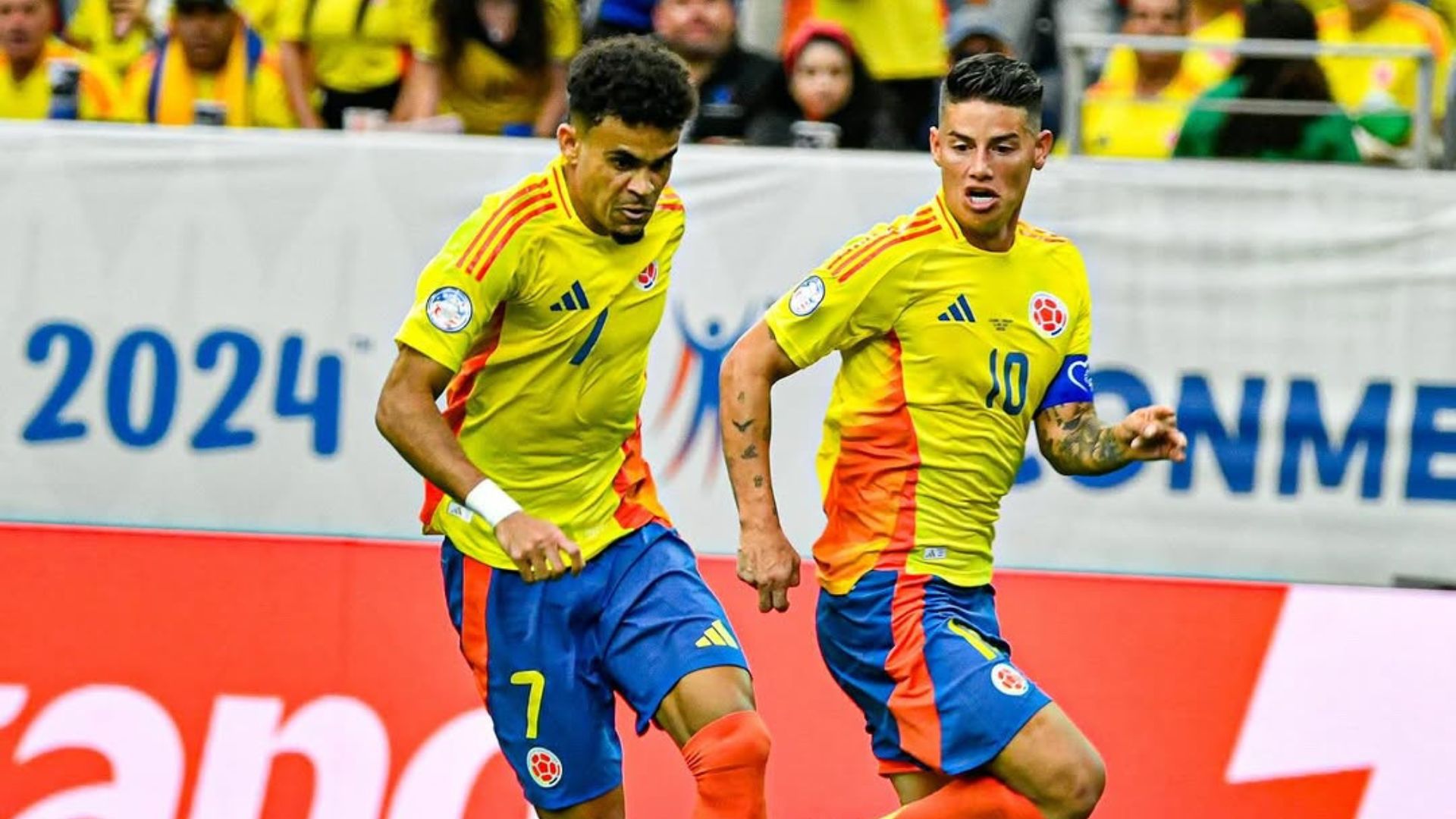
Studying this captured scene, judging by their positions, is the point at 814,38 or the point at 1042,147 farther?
the point at 814,38

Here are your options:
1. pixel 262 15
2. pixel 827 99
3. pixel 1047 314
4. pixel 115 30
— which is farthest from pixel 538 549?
pixel 115 30

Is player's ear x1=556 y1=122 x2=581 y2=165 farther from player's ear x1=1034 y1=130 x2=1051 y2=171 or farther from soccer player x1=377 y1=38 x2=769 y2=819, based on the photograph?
player's ear x1=1034 y1=130 x2=1051 y2=171

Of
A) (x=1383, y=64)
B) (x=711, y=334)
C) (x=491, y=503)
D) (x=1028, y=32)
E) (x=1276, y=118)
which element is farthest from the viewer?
(x=1028, y=32)

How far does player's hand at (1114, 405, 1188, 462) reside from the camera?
5480 millimetres

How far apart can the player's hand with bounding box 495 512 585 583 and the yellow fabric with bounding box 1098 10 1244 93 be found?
500 cm

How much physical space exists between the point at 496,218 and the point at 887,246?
0.95m

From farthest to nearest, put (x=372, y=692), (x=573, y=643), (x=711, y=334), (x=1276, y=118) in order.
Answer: (x=1276, y=118)
(x=711, y=334)
(x=372, y=692)
(x=573, y=643)

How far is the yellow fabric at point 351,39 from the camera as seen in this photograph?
9.88 m

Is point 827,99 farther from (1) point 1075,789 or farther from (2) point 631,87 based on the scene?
(1) point 1075,789

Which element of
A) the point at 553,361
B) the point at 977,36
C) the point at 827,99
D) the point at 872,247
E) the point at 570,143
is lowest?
the point at 553,361

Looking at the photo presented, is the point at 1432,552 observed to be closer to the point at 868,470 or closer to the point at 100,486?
the point at 868,470

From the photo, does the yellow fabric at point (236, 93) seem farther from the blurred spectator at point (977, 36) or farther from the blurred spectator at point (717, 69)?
the blurred spectator at point (977, 36)

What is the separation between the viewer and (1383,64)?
9359 millimetres

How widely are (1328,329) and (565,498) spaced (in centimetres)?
423
